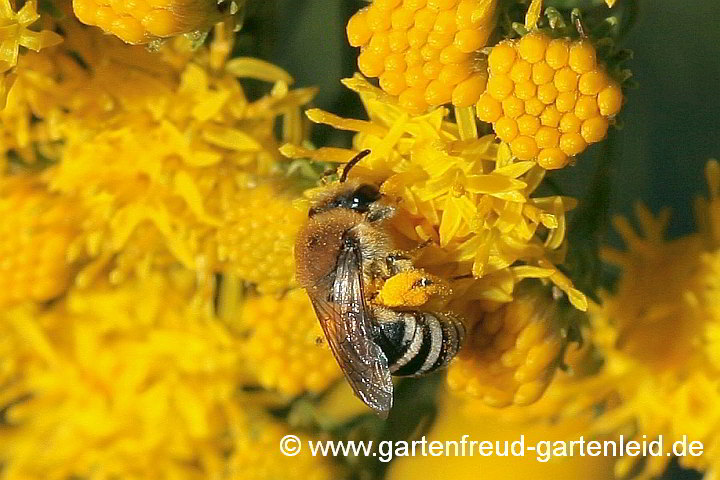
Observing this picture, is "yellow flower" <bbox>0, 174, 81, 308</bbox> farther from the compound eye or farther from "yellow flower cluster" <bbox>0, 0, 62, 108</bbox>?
the compound eye

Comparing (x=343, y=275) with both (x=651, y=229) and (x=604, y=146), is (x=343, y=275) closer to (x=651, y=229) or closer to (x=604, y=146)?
(x=604, y=146)

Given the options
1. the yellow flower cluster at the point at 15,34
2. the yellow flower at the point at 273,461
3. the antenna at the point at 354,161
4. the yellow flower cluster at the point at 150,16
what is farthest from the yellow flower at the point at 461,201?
the yellow flower at the point at 273,461

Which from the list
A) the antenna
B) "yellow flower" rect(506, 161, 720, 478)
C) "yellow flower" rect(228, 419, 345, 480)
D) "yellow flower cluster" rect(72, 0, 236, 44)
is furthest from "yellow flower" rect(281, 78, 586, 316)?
"yellow flower" rect(228, 419, 345, 480)

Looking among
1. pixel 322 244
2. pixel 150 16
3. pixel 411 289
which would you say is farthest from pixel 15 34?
pixel 411 289

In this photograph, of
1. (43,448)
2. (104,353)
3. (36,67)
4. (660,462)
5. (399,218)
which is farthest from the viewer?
(43,448)

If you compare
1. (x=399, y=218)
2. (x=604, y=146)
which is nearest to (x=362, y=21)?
(x=399, y=218)

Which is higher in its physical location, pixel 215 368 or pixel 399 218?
pixel 399 218

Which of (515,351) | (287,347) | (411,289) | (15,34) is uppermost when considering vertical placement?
(15,34)

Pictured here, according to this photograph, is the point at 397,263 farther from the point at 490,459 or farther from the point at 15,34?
the point at 490,459
